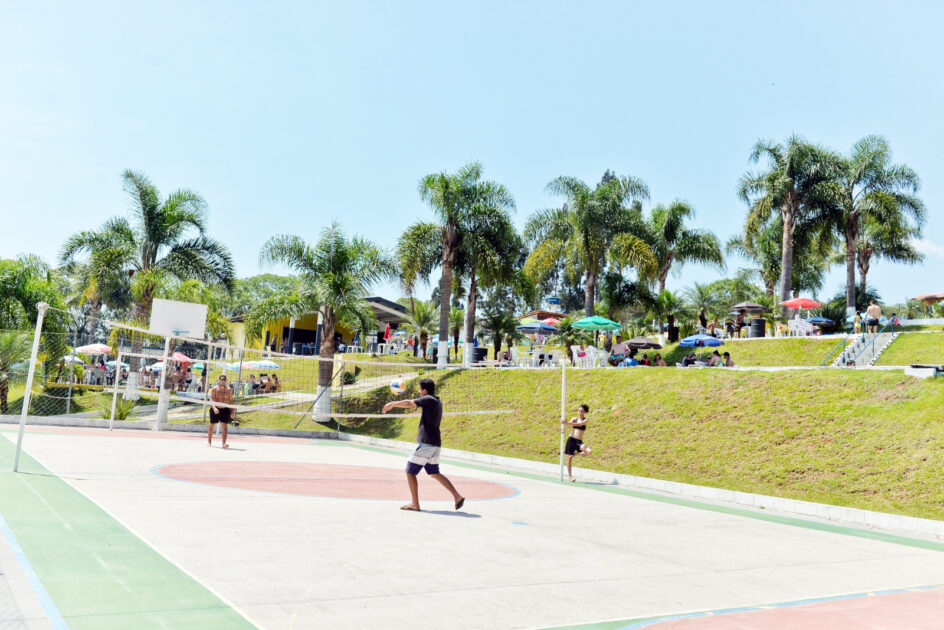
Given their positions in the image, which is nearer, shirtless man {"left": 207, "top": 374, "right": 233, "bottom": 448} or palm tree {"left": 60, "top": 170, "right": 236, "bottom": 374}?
shirtless man {"left": 207, "top": 374, "right": 233, "bottom": 448}

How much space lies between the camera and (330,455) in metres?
19.2

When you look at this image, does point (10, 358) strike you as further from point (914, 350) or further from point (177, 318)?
point (914, 350)

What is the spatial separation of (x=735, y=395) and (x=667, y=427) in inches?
90.4

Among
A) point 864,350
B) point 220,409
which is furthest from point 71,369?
point 864,350

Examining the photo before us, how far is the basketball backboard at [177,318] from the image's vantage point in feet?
76.3

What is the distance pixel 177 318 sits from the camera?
77.5 feet

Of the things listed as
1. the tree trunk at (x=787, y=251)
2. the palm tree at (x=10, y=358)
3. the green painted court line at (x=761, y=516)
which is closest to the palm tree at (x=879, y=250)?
the tree trunk at (x=787, y=251)

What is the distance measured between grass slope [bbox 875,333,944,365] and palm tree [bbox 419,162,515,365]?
54.0 feet

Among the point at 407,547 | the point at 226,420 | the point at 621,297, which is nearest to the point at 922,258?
the point at 621,297

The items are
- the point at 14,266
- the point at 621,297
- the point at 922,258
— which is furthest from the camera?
the point at 922,258

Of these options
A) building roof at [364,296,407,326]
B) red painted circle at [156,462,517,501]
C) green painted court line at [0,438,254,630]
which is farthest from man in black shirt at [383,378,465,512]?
building roof at [364,296,407,326]

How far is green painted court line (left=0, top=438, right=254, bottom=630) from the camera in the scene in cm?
457

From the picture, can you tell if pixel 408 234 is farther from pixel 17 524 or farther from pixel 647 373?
pixel 17 524

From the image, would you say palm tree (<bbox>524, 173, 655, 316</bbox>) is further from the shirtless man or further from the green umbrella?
the shirtless man
